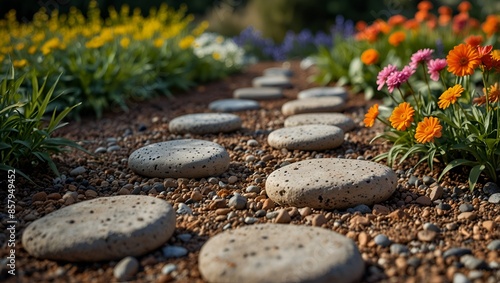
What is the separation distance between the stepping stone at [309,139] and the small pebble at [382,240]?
4.38 feet

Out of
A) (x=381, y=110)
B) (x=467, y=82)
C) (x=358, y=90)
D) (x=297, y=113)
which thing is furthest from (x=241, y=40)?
(x=467, y=82)

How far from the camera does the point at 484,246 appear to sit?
2402 millimetres

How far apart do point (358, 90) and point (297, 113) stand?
1234 millimetres

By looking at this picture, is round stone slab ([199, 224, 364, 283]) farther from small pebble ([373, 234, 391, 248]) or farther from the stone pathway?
small pebble ([373, 234, 391, 248])

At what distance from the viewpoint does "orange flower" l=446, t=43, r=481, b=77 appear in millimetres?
2824

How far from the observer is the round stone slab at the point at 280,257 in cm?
201

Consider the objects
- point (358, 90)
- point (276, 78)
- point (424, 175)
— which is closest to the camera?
point (424, 175)

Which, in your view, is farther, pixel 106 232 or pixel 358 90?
pixel 358 90

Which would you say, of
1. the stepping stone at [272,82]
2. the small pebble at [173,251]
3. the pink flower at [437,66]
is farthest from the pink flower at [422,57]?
the stepping stone at [272,82]

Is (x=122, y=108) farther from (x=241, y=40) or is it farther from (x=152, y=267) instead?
(x=241, y=40)

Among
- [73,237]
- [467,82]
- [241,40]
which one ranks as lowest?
[241,40]

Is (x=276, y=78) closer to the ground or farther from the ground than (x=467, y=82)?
closer to the ground

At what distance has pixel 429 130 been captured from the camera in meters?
2.78

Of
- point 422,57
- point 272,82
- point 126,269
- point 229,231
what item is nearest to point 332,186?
point 229,231
